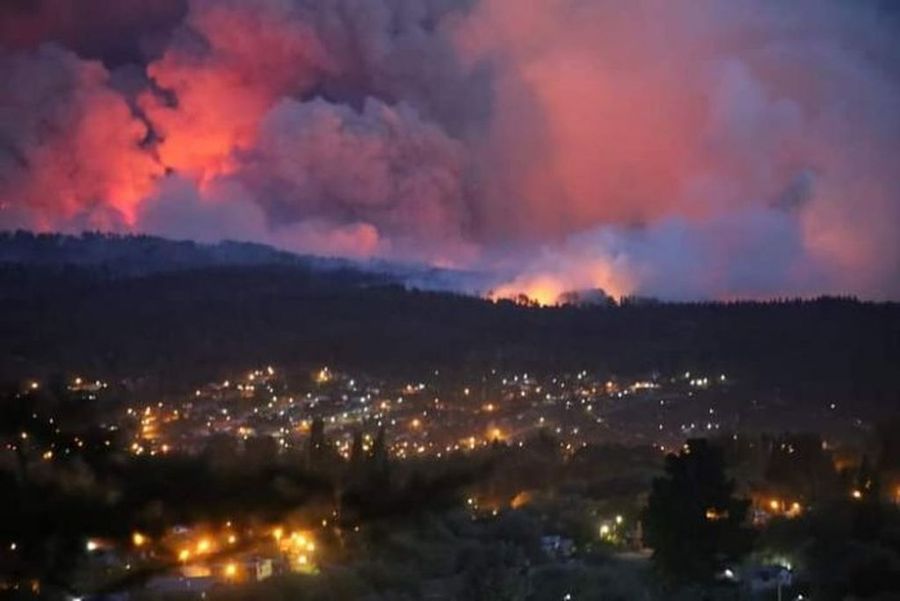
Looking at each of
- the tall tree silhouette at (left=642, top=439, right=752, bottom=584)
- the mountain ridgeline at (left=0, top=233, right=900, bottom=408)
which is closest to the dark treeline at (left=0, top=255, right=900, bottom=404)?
the mountain ridgeline at (left=0, top=233, right=900, bottom=408)

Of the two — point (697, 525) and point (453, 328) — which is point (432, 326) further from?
point (697, 525)

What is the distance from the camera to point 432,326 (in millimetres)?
42156

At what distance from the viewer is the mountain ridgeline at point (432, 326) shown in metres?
35.2

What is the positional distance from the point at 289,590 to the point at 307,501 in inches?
160

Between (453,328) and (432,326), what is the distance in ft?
2.24

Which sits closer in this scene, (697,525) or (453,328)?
(697,525)

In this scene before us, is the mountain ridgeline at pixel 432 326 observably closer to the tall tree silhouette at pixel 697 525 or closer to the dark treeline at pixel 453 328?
the dark treeline at pixel 453 328

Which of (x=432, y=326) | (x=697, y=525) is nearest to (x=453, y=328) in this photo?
(x=432, y=326)

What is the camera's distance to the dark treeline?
116 feet

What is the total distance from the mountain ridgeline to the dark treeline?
0.07 m

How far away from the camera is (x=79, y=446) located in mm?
4691

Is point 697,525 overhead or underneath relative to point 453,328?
underneath

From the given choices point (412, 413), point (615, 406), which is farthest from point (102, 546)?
point (615, 406)

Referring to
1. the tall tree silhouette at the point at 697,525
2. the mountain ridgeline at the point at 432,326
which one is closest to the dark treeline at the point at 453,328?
the mountain ridgeline at the point at 432,326
